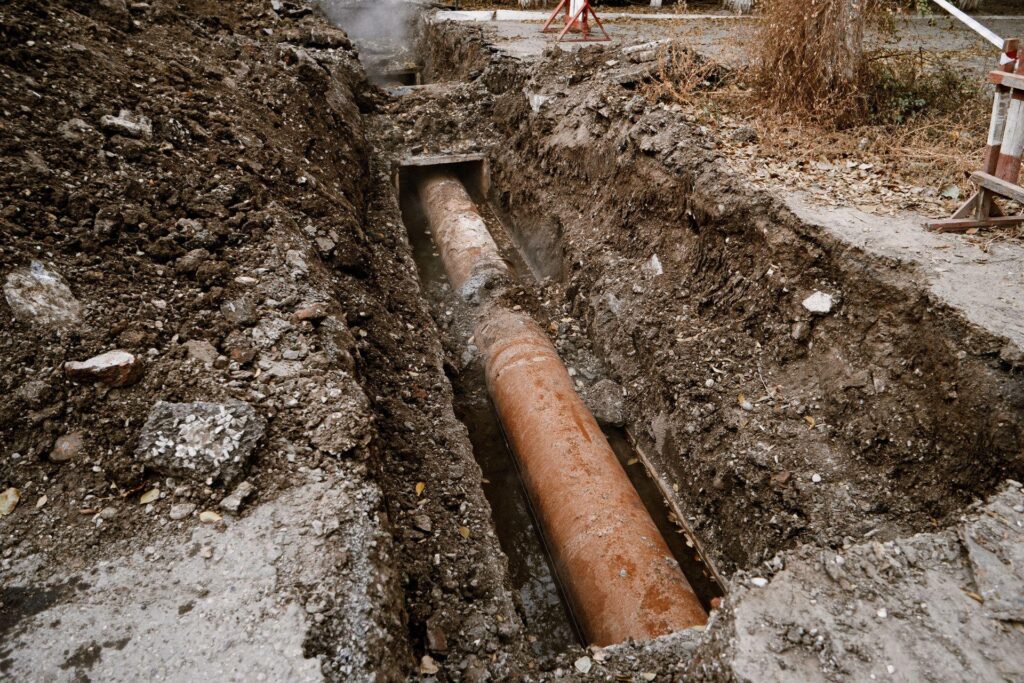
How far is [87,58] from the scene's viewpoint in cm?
443

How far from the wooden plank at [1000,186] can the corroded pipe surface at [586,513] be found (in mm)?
2962

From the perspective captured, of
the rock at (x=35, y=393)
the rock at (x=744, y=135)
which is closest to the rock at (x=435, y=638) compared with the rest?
the rock at (x=35, y=393)

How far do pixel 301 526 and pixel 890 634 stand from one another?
2473 mm

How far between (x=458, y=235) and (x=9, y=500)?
441 centimetres

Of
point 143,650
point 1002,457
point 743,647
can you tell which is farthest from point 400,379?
point 1002,457

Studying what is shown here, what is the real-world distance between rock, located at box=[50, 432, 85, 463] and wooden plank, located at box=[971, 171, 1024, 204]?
17.7 ft

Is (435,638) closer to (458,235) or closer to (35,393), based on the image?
(35,393)

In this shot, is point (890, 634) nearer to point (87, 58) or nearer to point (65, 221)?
point (65, 221)

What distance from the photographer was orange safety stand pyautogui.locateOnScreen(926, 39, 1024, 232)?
3.69 meters

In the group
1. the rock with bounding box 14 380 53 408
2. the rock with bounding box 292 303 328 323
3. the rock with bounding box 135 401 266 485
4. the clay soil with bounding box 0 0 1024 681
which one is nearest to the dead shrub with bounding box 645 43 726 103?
the clay soil with bounding box 0 0 1024 681

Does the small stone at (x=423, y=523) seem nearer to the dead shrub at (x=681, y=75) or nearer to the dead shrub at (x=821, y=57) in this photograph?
the dead shrub at (x=681, y=75)

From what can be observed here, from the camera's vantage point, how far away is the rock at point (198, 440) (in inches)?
110

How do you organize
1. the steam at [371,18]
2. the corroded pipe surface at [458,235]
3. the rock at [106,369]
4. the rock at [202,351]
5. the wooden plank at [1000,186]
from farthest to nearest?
1. the steam at [371,18]
2. the corroded pipe surface at [458,235]
3. the wooden plank at [1000,186]
4. the rock at [202,351]
5. the rock at [106,369]

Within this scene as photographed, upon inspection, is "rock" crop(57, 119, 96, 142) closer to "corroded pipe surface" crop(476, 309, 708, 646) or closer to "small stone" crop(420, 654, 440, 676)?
"corroded pipe surface" crop(476, 309, 708, 646)
